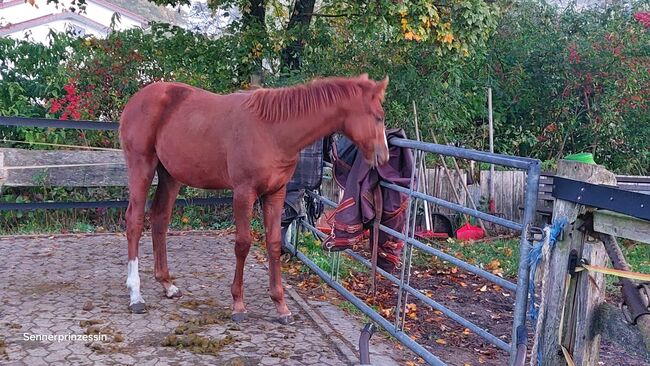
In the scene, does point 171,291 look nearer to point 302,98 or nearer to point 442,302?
point 302,98

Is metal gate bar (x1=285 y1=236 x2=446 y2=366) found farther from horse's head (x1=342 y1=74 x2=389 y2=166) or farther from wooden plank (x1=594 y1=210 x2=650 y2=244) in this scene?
wooden plank (x1=594 y1=210 x2=650 y2=244)

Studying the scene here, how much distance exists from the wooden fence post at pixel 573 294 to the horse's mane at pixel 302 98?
1.79 m

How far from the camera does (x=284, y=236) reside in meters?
6.31

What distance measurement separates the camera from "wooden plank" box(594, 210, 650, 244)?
2.26m

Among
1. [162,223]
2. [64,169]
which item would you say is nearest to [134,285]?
[162,223]

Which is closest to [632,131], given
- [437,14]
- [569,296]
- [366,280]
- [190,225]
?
[437,14]

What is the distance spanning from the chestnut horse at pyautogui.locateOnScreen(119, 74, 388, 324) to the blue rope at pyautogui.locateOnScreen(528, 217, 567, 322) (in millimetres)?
1440

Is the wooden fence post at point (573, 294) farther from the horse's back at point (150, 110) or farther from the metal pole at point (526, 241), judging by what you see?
the horse's back at point (150, 110)

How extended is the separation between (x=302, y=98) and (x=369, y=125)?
52cm

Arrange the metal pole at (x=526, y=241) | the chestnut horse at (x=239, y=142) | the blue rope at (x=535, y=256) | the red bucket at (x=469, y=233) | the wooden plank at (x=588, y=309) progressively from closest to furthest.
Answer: the wooden plank at (x=588, y=309) → the blue rope at (x=535, y=256) → the metal pole at (x=526, y=241) → the chestnut horse at (x=239, y=142) → the red bucket at (x=469, y=233)

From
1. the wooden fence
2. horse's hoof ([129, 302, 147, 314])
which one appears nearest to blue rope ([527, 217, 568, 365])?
horse's hoof ([129, 302, 147, 314])

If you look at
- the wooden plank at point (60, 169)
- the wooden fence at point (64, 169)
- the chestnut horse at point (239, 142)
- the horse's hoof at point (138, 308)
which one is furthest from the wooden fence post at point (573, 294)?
the wooden plank at point (60, 169)

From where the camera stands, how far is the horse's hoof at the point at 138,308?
178 inches

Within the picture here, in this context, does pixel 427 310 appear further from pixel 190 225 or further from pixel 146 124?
pixel 190 225
